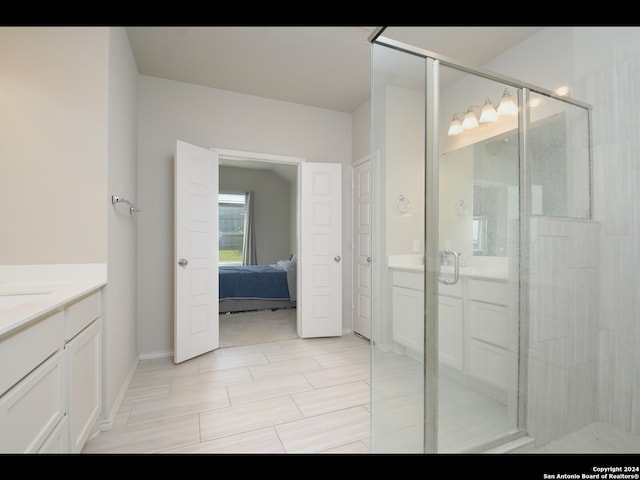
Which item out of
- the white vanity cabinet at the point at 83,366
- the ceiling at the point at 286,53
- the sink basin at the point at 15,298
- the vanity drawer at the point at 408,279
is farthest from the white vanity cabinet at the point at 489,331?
the sink basin at the point at 15,298

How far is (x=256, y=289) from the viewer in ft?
15.7

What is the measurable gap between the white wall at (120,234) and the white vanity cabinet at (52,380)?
24cm

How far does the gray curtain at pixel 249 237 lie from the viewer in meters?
7.24

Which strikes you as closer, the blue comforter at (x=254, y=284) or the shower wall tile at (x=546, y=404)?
the shower wall tile at (x=546, y=404)

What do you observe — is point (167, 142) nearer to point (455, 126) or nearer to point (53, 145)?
point (53, 145)

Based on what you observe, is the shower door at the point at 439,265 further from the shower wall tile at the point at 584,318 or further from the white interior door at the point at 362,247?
the white interior door at the point at 362,247

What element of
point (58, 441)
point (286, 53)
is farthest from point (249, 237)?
point (58, 441)

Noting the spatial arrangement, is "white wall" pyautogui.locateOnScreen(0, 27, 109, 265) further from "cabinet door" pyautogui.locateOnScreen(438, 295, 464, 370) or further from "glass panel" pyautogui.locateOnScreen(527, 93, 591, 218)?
"glass panel" pyautogui.locateOnScreen(527, 93, 591, 218)

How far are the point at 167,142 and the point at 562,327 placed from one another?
3.50 metres

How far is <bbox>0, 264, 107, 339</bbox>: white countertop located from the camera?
137cm

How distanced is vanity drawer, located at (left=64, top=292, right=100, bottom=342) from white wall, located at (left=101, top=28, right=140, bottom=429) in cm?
17
